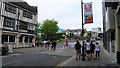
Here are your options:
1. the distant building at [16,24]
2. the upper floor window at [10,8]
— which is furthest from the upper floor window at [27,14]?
the upper floor window at [10,8]

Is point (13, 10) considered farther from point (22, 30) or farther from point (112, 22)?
point (112, 22)

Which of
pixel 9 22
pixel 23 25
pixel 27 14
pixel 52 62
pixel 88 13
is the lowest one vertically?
pixel 52 62

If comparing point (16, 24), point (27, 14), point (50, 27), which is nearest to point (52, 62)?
point (16, 24)

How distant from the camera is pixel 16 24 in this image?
2602cm

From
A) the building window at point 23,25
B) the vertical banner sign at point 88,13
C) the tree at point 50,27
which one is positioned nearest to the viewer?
the vertical banner sign at point 88,13

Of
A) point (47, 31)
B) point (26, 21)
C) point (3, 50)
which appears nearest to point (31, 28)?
point (26, 21)

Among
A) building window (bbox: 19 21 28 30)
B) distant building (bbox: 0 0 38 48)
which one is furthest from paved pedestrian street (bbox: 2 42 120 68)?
building window (bbox: 19 21 28 30)

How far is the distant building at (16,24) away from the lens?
23141mm

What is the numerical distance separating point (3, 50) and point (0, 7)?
402 inches

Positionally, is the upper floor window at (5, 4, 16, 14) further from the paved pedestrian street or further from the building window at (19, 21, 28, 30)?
the paved pedestrian street

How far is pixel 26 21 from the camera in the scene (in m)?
29.5

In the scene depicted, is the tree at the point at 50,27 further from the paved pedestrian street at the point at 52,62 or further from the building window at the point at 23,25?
the paved pedestrian street at the point at 52,62

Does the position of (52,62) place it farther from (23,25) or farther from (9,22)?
(23,25)

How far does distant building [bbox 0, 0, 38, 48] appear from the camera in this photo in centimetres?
2314
